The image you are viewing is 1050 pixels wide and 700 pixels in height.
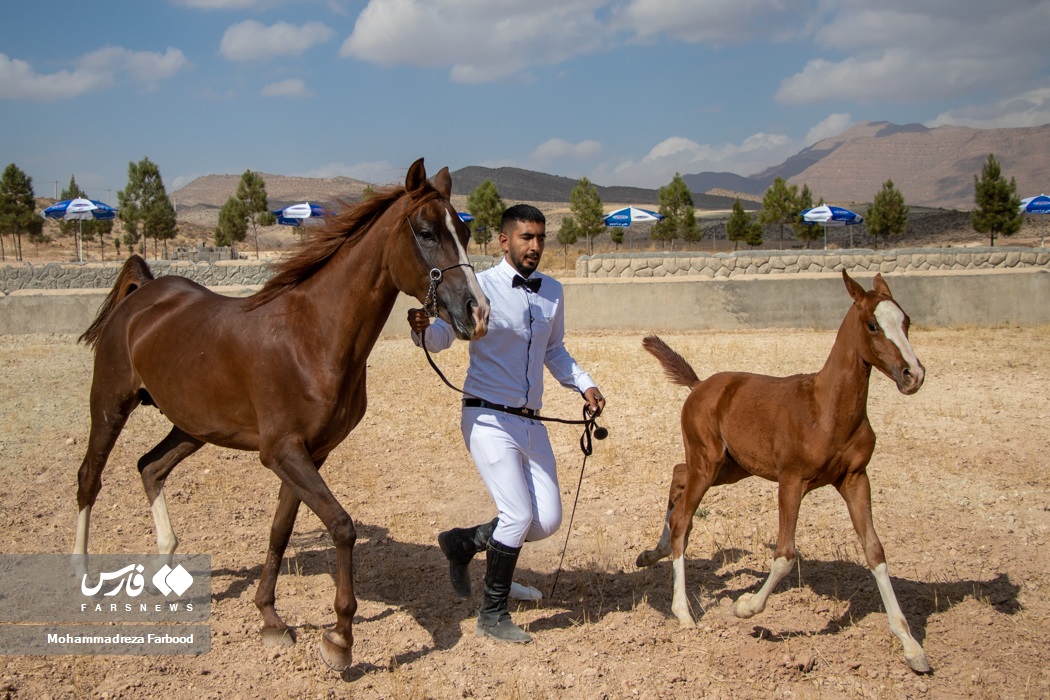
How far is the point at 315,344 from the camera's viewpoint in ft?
14.9

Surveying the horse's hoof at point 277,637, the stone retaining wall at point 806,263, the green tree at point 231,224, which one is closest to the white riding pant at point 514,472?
the horse's hoof at point 277,637

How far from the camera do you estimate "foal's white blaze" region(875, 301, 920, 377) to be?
14.1 feet

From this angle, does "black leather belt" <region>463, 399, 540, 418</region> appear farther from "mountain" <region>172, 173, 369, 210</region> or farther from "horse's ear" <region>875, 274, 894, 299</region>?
"mountain" <region>172, 173, 369, 210</region>

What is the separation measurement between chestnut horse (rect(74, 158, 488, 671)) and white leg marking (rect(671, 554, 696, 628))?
1.83 metres

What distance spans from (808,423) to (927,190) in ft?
581

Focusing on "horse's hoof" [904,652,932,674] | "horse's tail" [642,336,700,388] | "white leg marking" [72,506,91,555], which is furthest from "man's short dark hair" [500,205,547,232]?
"white leg marking" [72,506,91,555]

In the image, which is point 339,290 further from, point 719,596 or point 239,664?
point 719,596

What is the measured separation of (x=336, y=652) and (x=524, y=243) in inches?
87.8

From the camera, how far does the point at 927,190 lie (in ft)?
535

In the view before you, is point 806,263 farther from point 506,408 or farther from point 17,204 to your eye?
point 17,204

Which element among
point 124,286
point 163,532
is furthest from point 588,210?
point 163,532

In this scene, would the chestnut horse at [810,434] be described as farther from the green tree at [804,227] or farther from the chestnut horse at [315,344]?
the green tree at [804,227]

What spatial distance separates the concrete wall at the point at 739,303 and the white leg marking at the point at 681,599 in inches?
401

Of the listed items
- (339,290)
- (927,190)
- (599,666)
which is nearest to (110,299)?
(339,290)
